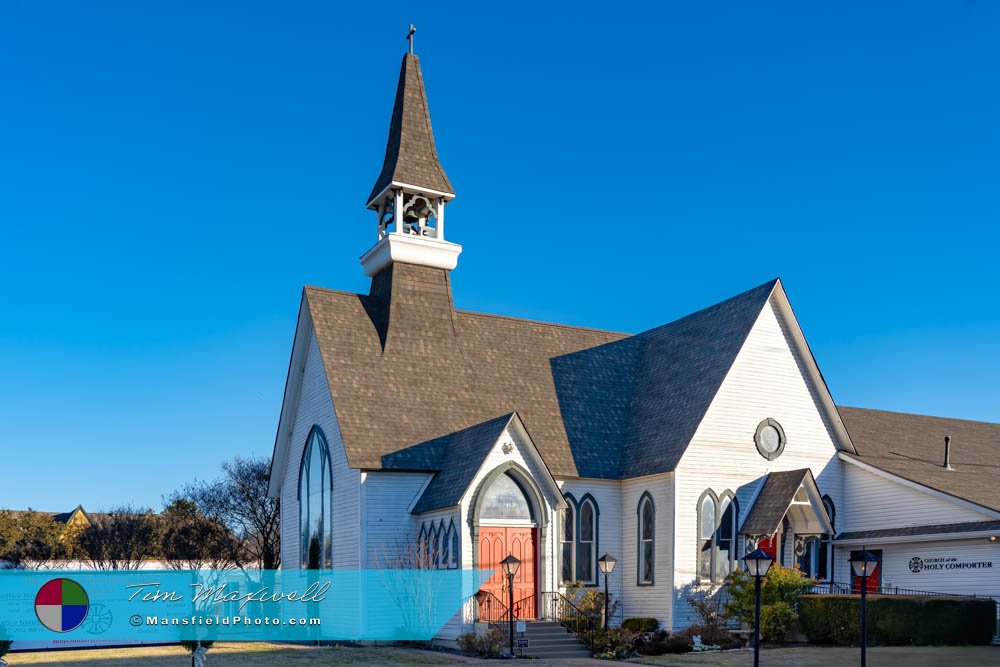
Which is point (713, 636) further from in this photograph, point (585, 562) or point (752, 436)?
point (752, 436)

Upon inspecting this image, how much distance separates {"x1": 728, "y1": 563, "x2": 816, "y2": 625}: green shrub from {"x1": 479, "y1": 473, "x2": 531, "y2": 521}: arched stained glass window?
5831 millimetres

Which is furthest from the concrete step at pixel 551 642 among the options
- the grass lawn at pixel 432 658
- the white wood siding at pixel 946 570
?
the white wood siding at pixel 946 570

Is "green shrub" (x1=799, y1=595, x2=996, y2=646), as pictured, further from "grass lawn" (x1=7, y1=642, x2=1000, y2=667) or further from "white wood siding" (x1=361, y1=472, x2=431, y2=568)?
"white wood siding" (x1=361, y1=472, x2=431, y2=568)

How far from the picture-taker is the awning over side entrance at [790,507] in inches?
1123

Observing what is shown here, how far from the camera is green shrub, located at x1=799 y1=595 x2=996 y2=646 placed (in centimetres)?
2456

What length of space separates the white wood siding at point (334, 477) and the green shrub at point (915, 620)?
1287cm

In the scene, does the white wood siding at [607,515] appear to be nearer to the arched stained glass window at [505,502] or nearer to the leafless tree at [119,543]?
the arched stained glass window at [505,502]

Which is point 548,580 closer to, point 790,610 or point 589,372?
point 790,610

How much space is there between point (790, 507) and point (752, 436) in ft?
7.58

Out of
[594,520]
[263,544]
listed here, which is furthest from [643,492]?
[263,544]

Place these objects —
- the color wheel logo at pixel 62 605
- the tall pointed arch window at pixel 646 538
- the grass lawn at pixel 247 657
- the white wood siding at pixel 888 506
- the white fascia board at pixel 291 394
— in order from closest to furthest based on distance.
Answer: the grass lawn at pixel 247 657 < the color wheel logo at pixel 62 605 < the white wood siding at pixel 888 506 < the tall pointed arch window at pixel 646 538 < the white fascia board at pixel 291 394

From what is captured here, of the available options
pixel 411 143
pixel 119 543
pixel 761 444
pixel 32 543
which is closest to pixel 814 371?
pixel 761 444

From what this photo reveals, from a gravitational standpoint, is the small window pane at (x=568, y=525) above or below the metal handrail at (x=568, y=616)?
above

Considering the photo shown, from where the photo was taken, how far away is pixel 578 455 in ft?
101
